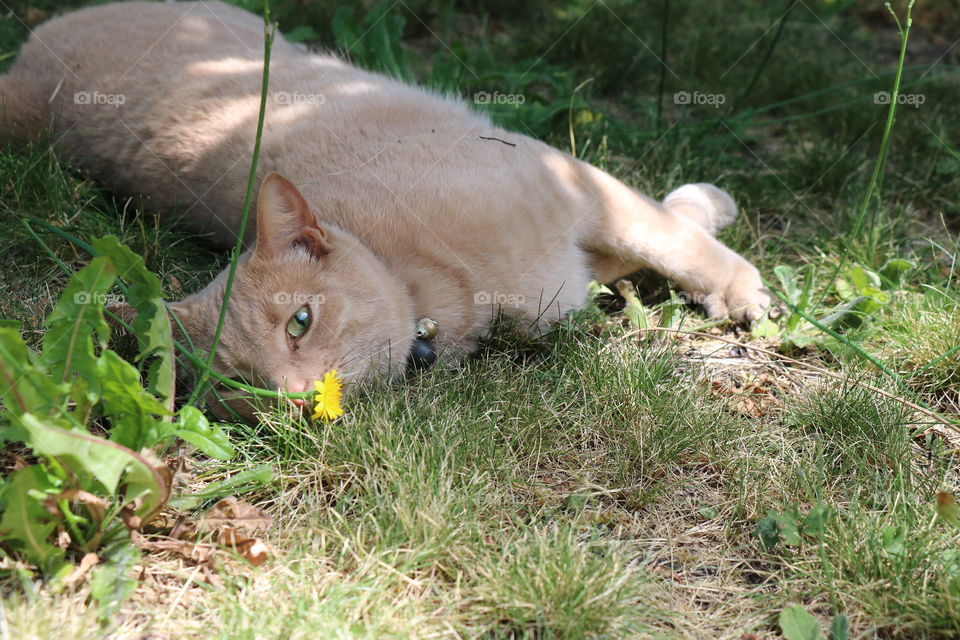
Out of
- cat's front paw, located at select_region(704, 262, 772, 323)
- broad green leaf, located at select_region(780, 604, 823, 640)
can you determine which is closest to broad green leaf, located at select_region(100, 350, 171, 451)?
broad green leaf, located at select_region(780, 604, 823, 640)

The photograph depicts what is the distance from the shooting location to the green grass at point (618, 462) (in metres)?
1.86

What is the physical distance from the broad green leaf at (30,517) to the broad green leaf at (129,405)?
7.6 inches

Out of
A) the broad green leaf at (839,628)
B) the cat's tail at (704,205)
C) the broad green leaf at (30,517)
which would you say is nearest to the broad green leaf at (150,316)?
the broad green leaf at (30,517)

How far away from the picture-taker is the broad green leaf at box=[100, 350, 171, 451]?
1928 mm

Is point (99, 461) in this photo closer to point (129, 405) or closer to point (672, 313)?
point (129, 405)

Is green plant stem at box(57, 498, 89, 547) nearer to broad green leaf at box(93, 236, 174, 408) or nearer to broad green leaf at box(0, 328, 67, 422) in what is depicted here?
broad green leaf at box(0, 328, 67, 422)

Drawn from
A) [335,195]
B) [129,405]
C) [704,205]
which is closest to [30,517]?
[129,405]

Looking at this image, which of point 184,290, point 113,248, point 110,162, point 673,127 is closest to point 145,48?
point 110,162

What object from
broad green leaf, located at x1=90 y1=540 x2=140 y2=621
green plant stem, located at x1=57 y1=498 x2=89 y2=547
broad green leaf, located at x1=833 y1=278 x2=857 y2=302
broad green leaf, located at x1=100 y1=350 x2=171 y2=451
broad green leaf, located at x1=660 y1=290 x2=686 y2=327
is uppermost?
broad green leaf, located at x1=100 y1=350 x2=171 y2=451

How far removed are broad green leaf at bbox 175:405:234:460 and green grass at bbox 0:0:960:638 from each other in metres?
0.19

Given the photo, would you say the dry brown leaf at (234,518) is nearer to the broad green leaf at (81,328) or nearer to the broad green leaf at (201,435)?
the broad green leaf at (201,435)

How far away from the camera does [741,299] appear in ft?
9.86

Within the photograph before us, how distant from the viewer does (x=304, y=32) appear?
14.5ft

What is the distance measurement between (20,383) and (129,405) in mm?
236
